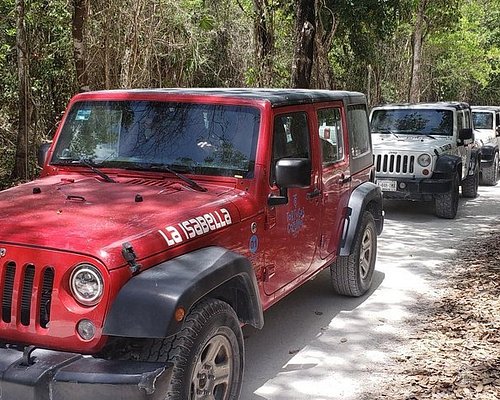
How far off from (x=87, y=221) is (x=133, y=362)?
0.78 meters

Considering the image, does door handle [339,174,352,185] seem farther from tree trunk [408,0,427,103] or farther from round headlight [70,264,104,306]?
tree trunk [408,0,427,103]

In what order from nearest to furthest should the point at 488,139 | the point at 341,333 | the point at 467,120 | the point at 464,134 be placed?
the point at 341,333
the point at 464,134
the point at 467,120
the point at 488,139

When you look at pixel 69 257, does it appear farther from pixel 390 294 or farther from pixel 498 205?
pixel 498 205

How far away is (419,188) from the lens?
975 cm

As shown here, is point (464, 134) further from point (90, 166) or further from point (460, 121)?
point (90, 166)

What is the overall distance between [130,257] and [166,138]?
1416mm

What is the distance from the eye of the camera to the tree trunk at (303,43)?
11.3 metres

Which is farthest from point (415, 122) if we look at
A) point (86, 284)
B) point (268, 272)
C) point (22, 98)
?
point (86, 284)

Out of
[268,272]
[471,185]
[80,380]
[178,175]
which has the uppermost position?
[178,175]

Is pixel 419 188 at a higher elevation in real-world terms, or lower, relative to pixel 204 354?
higher

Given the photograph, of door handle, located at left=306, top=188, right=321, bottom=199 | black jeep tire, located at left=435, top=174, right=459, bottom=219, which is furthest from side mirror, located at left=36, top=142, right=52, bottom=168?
black jeep tire, located at left=435, top=174, right=459, bottom=219

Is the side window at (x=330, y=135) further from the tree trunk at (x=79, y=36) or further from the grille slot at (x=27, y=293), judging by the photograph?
the tree trunk at (x=79, y=36)

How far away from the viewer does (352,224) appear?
18.1ft

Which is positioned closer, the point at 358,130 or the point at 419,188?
the point at 358,130
